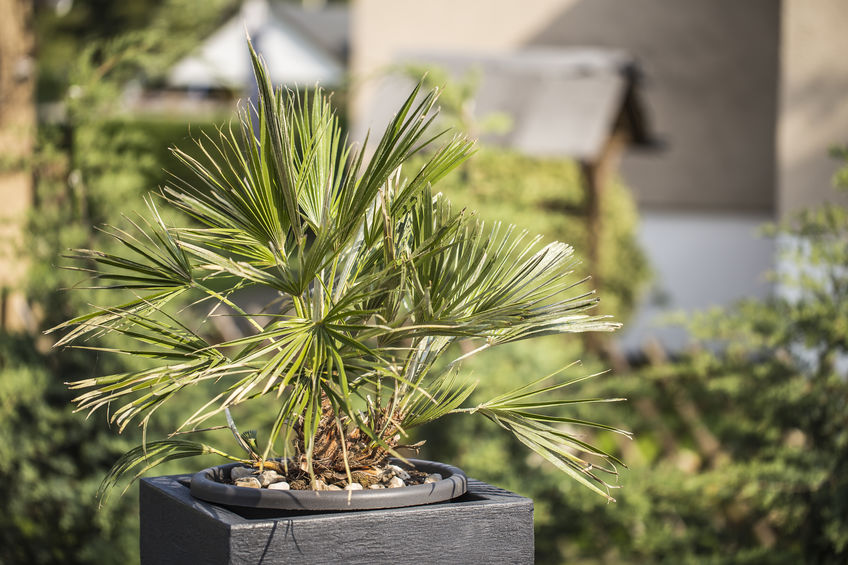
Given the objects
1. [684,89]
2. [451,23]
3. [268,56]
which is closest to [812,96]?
[684,89]

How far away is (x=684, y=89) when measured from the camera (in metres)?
10.9

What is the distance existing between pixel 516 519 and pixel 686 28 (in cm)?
1041

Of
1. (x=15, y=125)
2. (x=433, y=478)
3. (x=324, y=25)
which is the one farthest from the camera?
(x=324, y=25)

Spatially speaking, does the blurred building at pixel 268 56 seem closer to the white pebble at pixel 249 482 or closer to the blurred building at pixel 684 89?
the blurred building at pixel 684 89

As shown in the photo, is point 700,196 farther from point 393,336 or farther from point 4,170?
point 393,336

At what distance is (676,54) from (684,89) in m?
0.44

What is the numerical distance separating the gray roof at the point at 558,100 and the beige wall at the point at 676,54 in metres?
3.68

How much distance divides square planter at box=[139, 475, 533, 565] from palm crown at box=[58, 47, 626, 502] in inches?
4.1

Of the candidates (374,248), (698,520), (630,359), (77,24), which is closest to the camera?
(374,248)

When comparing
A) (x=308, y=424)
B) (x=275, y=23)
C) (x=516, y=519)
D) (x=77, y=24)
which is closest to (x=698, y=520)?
(x=516, y=519)

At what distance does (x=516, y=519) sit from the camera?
154 centimetres

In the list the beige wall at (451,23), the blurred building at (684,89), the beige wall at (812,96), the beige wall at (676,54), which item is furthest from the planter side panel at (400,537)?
the beige wall at (451,23)

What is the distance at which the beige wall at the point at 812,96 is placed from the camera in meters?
5.69

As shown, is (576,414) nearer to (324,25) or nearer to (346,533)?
(346,533)
